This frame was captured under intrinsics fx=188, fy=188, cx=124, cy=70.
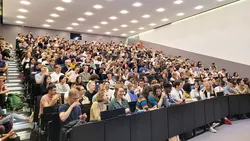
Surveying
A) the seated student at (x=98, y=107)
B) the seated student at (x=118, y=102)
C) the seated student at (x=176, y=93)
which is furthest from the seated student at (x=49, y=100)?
the seated student at (x=176, y=93)

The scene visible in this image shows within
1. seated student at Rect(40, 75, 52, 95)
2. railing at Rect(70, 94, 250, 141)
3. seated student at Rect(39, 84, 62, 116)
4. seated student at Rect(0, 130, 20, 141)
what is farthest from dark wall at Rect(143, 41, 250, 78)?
seated student at Rect(0, 130, 20, 141)

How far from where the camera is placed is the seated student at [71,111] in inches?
102

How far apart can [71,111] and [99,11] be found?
957cm

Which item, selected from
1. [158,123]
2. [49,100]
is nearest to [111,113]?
[158,123]

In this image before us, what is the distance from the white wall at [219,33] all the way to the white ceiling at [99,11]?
0.64 m

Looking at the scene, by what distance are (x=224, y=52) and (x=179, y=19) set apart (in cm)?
414

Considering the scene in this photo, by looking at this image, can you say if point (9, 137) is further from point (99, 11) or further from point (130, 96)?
point (99, 11)

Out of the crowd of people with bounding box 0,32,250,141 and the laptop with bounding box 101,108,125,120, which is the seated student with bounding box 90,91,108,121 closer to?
the crowd of people with bounding box 0,32,250,141

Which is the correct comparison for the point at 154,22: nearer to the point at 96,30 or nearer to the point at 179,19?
the point at 179,19

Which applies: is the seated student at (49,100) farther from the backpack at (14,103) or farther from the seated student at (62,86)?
the backpack at (14,103)

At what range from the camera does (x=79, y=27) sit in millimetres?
15305

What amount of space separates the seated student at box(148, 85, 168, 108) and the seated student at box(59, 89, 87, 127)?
1482 mm

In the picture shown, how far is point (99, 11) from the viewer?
11.3m

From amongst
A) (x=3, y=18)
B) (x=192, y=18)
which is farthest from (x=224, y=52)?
(x=3, y=18)
